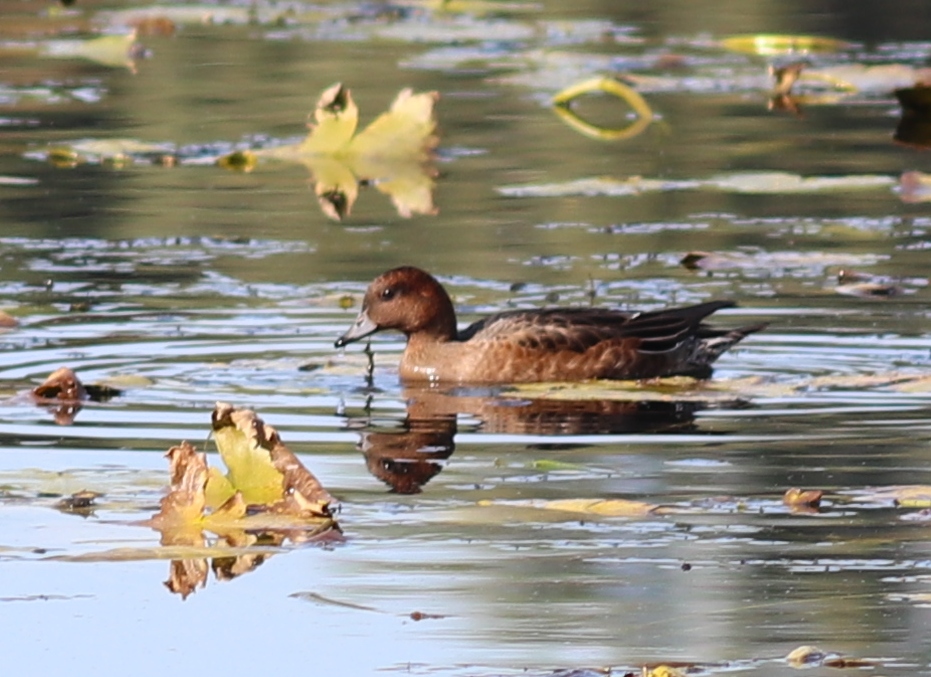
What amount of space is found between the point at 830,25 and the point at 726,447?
1527 cm

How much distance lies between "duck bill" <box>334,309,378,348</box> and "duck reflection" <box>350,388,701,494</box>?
477 mm

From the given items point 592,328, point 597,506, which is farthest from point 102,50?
point 597,506

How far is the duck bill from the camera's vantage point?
31.4ft

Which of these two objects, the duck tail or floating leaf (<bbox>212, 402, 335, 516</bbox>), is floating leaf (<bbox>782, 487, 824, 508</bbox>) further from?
the duck tail

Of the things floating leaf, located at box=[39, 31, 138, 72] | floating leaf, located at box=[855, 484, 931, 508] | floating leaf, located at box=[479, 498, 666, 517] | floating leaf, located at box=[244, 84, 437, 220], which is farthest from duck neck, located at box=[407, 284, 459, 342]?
floating leaf, located at box=[39, 31, 138, 72]

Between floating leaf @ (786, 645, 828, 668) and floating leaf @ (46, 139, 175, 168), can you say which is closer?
floating leaf @ (786, 645, 828, 668)

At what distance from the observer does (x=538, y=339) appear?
938cm

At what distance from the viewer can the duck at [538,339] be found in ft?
30.9

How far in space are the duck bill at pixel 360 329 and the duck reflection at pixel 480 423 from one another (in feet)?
1.57

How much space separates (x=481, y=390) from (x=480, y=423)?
1074 mm

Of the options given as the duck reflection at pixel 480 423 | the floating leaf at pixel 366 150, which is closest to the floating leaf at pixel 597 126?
the floating leaf at pixel 366 150

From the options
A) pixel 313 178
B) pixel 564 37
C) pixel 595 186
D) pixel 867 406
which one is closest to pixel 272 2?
pixel 564 37

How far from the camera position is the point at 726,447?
747 centimetres

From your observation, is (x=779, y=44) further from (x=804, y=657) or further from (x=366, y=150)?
(x=804, y=657)
